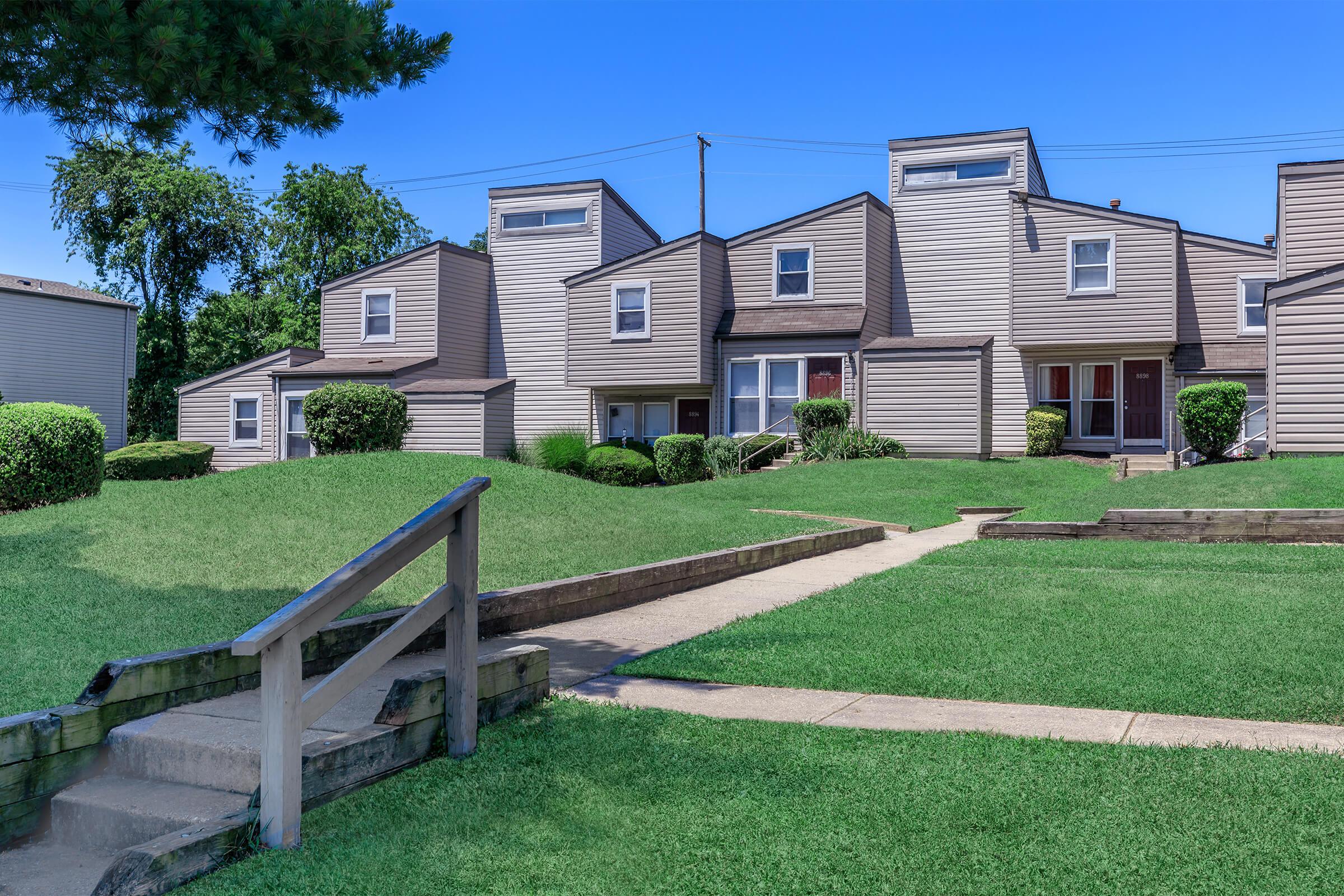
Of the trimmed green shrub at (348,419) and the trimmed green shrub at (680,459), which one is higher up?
the trimmed green shrub at (348,419)

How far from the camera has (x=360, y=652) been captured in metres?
4.21

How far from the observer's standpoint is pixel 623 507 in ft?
48.3

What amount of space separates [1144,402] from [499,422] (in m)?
17.7

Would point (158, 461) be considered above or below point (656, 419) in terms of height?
below

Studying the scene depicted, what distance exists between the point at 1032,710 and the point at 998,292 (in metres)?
24.5

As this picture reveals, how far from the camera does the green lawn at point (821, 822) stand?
333cm

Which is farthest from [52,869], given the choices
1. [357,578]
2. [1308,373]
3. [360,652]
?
[1308,373]

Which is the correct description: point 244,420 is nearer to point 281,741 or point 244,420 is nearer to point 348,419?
point 348,419

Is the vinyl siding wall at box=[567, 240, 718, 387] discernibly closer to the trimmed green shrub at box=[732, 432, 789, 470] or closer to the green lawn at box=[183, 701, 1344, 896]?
the trimmed green shrub at box=[732, 432, 789, 470]

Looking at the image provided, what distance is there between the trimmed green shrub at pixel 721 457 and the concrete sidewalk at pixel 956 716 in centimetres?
1941

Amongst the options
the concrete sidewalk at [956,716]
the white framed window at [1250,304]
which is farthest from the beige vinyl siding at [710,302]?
the concrete sidewalk at [956,716]

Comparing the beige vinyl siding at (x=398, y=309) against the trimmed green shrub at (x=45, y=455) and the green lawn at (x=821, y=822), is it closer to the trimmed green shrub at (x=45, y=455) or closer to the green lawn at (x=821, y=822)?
the trimmed green shrub at (x=45, y=455)

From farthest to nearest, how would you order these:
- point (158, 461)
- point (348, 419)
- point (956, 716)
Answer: point (158, 461)
point (348, 419)
point (956, 716)

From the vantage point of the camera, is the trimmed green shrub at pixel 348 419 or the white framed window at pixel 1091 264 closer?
the trimmed green shrub at pixel 348 419
